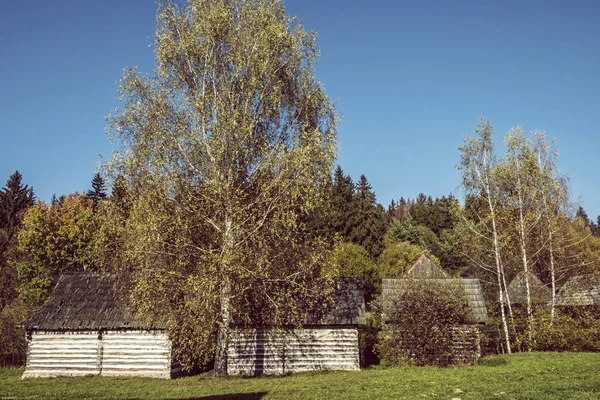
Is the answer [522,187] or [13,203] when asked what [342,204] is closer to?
[522,187]

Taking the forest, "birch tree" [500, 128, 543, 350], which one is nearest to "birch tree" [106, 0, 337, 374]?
the forest

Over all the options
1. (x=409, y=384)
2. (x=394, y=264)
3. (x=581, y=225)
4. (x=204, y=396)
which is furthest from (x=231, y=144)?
(x=581, y=225)

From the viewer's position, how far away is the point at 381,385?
17.1 metres

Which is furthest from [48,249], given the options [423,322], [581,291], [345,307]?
[581,291]

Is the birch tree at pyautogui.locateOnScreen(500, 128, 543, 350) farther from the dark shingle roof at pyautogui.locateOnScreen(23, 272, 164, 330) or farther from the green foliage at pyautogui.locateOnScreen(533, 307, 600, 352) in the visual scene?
the dark shingle roof at pyautogui.locateOnScreen(23, 272, 164, 330)

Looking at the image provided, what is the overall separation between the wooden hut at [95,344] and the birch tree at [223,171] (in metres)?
3.67

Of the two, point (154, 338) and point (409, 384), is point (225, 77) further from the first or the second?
point (409, 384)

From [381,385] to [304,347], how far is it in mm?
7152

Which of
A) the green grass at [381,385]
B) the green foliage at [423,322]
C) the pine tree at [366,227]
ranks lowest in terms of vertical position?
the green grass at [381,385]

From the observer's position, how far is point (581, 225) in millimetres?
58250

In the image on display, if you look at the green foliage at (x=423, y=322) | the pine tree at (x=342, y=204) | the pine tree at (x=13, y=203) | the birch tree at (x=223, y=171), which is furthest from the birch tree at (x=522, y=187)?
the pine tree at (x=13, y=203)

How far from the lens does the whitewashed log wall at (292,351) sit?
909 inches

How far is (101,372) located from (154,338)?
134 inches

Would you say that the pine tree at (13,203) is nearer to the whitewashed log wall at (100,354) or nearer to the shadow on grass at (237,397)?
the whitewashed log wall at (100,354)
